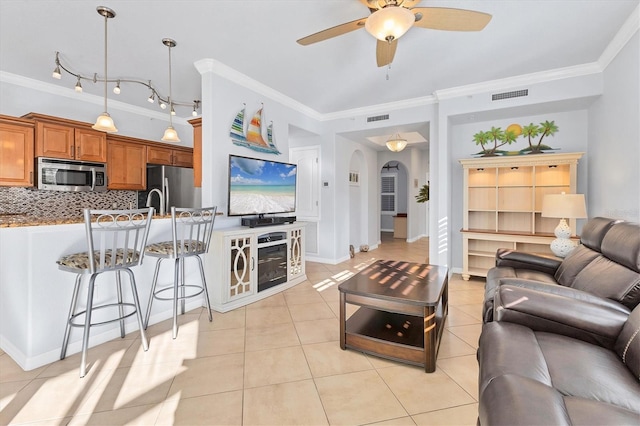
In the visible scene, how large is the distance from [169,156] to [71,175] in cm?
151

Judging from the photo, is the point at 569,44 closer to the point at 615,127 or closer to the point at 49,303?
the point at 615,127

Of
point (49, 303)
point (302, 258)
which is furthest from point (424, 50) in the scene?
point (49, 303)

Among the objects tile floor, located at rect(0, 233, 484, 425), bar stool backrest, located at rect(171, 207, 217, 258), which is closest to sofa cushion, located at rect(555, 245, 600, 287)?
tile floor, located at rect(0, 233, 484, 425)

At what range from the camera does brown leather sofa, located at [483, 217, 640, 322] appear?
161cm

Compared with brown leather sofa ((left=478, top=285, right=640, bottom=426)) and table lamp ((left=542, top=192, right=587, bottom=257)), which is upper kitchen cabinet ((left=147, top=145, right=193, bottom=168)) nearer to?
brown leather sofa ((left=478, top=285, right=640, bottom=426))

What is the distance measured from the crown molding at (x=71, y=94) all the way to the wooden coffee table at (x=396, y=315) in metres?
4.71

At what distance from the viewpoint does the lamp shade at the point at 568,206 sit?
10.2 ft

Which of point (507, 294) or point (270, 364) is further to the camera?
point (270, 364)

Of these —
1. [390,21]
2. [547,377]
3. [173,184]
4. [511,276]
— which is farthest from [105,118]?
[511,276]

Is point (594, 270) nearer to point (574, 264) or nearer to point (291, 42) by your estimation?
point (574, 264)

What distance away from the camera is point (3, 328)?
2.32 meters

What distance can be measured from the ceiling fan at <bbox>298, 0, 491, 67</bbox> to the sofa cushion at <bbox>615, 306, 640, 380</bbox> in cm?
189

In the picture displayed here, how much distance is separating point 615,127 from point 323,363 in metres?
3.71

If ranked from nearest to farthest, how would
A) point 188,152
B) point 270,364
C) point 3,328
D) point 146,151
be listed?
point 270,364, point 3,328, point 146,151, point 188,152
